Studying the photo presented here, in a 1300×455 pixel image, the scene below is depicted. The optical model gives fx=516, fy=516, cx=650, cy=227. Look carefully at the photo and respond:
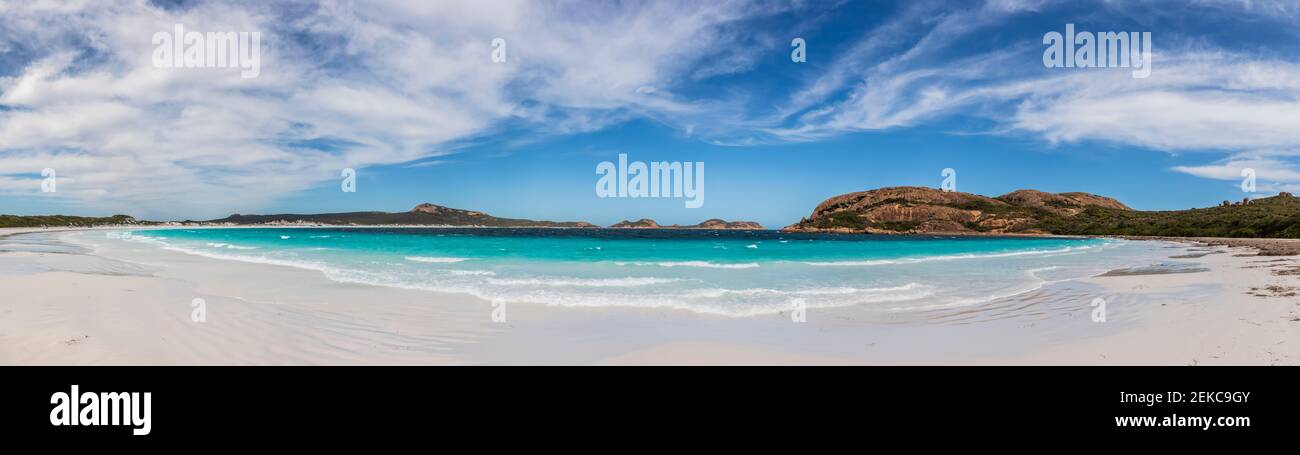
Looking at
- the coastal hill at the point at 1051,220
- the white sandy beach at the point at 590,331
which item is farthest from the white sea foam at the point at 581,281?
the coastal hill at the point at 1051,220

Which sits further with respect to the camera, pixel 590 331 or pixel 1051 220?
pixel 1051 220

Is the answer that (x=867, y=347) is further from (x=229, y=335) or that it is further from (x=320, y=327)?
(x=229, y=335)

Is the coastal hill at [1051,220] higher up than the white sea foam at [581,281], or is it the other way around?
the coastal hill at [1051,220]

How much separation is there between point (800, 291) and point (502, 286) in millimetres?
9841

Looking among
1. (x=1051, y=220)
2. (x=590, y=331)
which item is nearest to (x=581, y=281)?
(x=590, y=331)

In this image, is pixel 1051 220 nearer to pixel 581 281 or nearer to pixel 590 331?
pixel 581 281

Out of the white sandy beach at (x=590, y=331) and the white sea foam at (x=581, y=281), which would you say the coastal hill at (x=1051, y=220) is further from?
the white sea foam at (x=581, y=281)

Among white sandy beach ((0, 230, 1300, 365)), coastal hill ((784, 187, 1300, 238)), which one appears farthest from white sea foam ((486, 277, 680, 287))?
coastal hill ((784, 187, 1300, 238))

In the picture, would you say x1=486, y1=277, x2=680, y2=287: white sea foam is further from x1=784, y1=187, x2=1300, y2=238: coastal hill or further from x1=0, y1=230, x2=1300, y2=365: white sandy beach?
x1=784, y1=187, x2=1300, y2=238: coastal hill

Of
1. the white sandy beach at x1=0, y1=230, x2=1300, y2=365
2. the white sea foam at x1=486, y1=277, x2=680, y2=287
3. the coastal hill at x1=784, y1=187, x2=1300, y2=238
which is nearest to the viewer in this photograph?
the white sandy beach at x1=0, y1=230, x2=1300, y2=365

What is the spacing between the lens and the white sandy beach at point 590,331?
25.1 feet

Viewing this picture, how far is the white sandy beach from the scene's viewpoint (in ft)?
25.1

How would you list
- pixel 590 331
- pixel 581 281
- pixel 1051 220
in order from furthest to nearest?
pixel 1051 220 → pixel 581 281 → pixel 590 331

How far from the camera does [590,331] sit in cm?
1010
